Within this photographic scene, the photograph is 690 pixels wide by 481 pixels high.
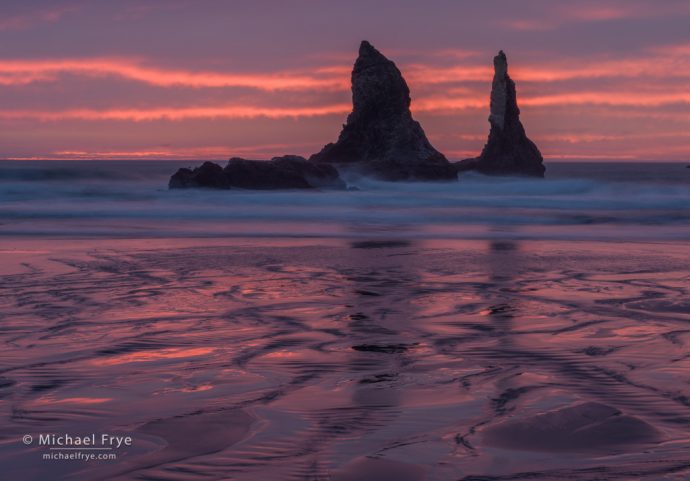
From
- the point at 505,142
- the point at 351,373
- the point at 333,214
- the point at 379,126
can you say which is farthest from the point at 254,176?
the point at 351,373

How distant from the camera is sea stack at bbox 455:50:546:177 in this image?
69.4 m

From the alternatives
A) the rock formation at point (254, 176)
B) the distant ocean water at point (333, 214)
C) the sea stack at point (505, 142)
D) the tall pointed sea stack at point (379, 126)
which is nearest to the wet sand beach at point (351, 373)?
the distant ocean water at point (333, 214)

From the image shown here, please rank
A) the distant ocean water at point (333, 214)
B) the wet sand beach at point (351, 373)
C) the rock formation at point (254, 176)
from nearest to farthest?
the wet sand beach at point (351, 373) < the distant ocean water at point (333, 214) < the rock formation at point (254, 176)

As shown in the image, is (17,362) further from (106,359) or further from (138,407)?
(138,407)

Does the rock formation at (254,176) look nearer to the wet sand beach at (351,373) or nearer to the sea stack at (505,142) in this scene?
the sea stack at (505,142)

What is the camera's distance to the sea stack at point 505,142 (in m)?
69.4

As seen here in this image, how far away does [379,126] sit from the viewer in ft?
189

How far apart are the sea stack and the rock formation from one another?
2761 cm

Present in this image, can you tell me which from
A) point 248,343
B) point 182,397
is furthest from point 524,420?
point 248,343

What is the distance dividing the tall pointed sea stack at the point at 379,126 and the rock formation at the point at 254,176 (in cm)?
1169

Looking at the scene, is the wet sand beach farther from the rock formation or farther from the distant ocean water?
the rock formation

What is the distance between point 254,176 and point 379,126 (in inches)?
725

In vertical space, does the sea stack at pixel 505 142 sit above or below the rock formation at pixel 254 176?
above

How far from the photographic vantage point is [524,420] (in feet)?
15.8
